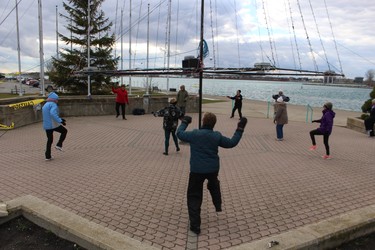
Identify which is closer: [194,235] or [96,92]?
[194,235]

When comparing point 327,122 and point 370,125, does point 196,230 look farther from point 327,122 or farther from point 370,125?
point 370,125

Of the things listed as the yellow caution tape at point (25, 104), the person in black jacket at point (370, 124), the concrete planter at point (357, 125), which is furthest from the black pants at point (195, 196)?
the concrete planter at point (357, 125)

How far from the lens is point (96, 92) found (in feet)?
82.0

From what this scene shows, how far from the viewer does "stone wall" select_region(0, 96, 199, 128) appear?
1222cm

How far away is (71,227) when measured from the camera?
161 inches

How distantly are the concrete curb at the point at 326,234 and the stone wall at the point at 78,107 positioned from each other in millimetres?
11124

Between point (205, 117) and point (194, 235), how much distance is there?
5.20 ft

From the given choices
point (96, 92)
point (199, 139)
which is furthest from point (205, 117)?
point (96, 92)

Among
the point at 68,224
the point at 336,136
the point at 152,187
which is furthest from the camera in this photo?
the point at 336,136

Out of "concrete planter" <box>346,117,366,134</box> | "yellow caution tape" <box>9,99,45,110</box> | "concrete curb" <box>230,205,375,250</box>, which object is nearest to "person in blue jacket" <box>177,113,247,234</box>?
"concrete curb" <box>230,205,375,250</box>

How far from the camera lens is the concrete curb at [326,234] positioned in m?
3.81

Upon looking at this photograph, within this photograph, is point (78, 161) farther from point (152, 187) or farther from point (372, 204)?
point (372, 204)

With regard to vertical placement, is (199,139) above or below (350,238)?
above

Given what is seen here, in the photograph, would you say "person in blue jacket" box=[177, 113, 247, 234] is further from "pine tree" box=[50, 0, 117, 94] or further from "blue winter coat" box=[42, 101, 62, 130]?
"pine tree" box=[50, 0, 117, 94]
